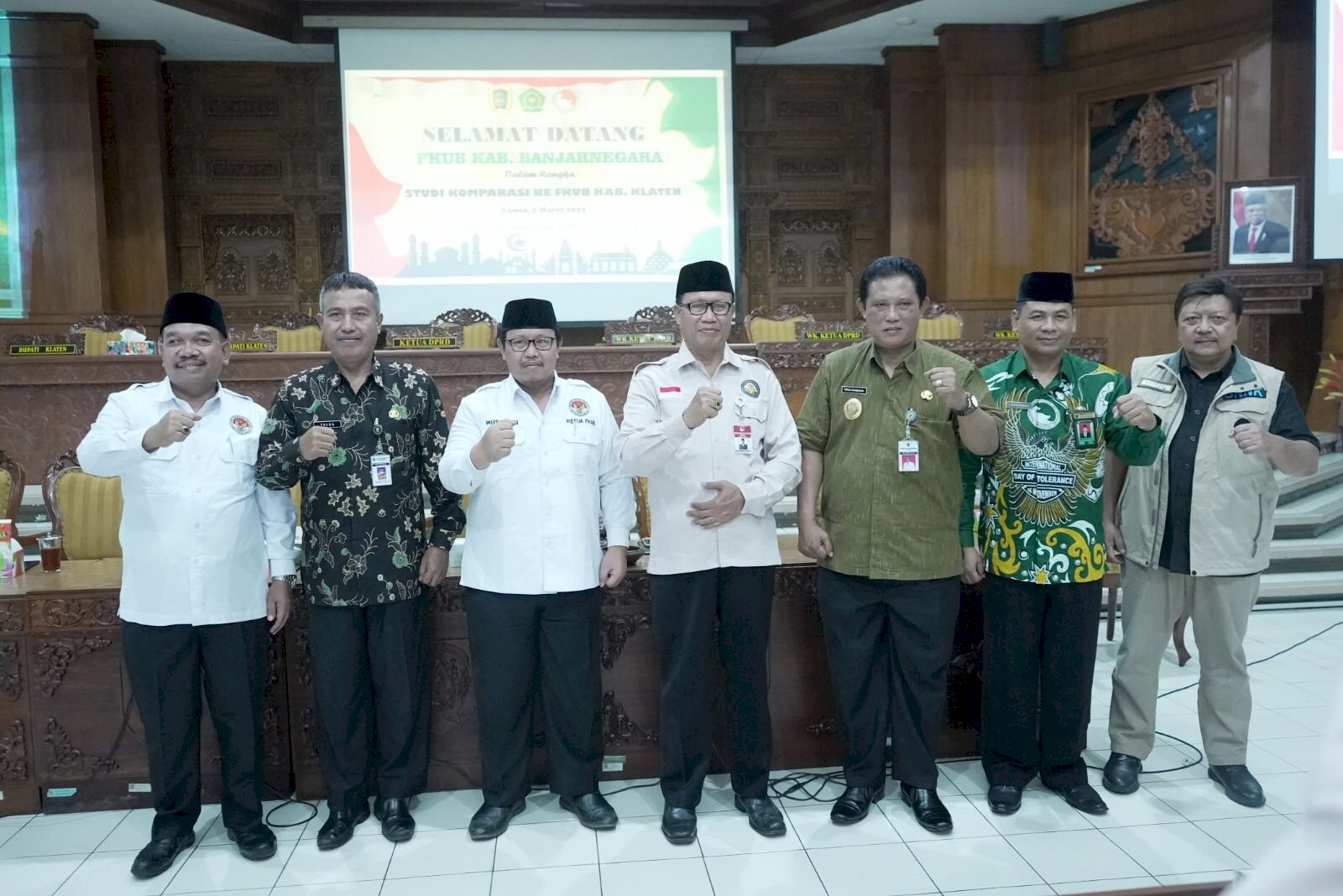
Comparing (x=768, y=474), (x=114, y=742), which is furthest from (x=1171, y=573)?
(x=114, y=742)

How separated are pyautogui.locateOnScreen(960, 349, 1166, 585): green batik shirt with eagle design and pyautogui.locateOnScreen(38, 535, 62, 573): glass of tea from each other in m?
3.00

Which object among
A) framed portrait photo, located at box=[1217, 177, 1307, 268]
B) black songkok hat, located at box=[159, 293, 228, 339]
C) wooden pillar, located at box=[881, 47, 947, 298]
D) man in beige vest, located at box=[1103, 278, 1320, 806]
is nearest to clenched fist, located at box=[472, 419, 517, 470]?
black songkok hat, located at box=[159, 293, 228, 339]

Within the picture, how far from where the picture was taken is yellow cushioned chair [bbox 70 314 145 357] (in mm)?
5914

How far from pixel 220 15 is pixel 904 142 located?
6035 millimetres

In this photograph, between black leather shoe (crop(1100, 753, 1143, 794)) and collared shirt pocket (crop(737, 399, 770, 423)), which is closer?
collared shirt pocket (crop(737, 399, 770, 423))

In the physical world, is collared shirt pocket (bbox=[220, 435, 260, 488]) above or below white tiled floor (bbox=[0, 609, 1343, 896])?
above

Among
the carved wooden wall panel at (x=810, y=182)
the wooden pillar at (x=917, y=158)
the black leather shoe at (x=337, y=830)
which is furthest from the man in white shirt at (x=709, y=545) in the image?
the carved wooden wall panel at (x=810, y=182)

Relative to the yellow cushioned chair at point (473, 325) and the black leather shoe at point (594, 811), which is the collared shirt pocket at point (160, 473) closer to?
the black leather shoe at point (594, 811)

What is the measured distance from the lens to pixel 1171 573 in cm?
279

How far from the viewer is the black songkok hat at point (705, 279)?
2543 millimetres

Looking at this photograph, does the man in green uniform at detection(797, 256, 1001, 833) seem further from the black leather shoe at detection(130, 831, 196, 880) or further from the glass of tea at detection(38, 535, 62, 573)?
the glass of tea at detection(38, 535, 62, 573)

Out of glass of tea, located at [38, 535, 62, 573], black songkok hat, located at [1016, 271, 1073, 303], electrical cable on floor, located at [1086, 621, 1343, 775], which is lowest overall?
electrical cable on floor, located at [1086, 621, 1343, 775]

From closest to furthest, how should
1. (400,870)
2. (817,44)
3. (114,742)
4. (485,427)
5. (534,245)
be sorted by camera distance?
(400,870) → (485,427) → (114,742) → (534,245) → (817,44)

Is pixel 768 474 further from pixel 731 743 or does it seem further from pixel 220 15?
pixel 220 15
